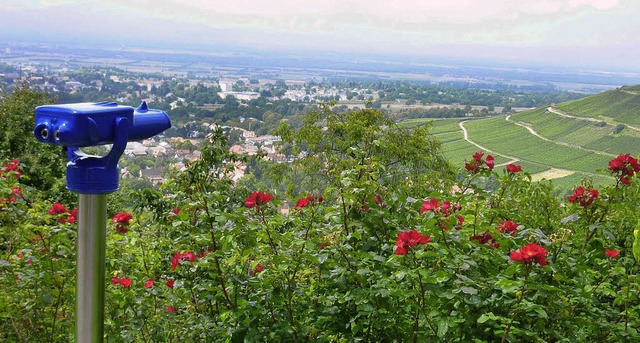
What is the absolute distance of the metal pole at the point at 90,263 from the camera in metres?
1.01

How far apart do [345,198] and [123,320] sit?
3.07 ft

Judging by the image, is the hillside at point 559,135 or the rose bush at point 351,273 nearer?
the rose bush at point 351,273

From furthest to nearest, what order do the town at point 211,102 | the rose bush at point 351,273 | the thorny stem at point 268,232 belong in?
the town at point 211,102
the thorny stem at point 268,232
the rose bush at point 351,273

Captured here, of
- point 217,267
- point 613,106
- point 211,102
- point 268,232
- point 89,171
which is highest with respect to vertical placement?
point 89,171

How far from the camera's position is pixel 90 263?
1.02 metres

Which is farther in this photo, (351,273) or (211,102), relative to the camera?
(211,102)

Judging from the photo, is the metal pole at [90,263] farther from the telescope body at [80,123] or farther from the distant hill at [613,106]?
the distant hill at [613,106]

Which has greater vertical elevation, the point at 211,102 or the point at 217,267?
the point at 217,267

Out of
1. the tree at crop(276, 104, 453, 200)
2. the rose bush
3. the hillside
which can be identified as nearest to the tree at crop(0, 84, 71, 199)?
the tree at crop(276, 104, 453, 200)

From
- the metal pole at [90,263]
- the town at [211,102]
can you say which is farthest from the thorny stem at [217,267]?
the metal pole at [90,263]

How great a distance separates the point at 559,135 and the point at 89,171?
2709cm

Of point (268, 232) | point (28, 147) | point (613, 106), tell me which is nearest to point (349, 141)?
point (28, 147)

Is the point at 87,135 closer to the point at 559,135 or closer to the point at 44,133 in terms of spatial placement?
the point at 44,133

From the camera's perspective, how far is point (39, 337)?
2.17 metres
